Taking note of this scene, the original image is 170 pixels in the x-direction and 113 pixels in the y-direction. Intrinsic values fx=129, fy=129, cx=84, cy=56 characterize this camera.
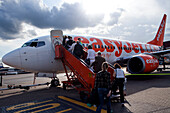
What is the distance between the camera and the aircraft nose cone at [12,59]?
7.71m

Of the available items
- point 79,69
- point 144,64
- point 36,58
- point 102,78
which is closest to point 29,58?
point 36,58

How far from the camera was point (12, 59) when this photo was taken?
7.72 metres

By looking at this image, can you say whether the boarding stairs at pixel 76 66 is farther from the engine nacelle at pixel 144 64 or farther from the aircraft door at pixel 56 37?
the engine nacelle at pixel 144 64

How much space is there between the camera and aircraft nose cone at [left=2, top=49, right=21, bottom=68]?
771 centimetres

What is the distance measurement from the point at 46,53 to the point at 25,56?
1.27 meters

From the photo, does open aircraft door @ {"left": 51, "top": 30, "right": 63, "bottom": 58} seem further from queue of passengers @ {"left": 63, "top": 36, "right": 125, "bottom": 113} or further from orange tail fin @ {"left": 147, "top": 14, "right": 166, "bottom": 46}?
orange tail fin @ {"left": 147, "top": 14, "right": 166, "bottom": 46}

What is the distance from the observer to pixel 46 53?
8453 millimetres

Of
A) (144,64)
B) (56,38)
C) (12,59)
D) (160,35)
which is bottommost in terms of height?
(144,64)

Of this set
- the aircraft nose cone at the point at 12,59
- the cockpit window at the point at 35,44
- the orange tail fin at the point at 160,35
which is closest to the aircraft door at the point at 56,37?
the cockpit window at the point at 35,44

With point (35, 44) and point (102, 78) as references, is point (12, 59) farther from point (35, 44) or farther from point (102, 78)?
point (102, 78)

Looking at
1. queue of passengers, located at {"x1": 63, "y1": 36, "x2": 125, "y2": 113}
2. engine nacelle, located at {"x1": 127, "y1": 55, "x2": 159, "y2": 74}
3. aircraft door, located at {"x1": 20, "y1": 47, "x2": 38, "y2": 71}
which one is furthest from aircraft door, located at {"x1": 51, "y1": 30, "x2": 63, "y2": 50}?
engine nacelle, located at {"x1": 127, "y1": 55, "x2": 159, "y2": 74}

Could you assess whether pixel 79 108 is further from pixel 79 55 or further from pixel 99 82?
pixel 79 55

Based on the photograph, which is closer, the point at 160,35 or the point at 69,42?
the point at 69,42

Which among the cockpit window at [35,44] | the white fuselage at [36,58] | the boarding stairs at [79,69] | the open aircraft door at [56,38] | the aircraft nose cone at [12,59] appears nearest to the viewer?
the boarding stairs at [79,69]
